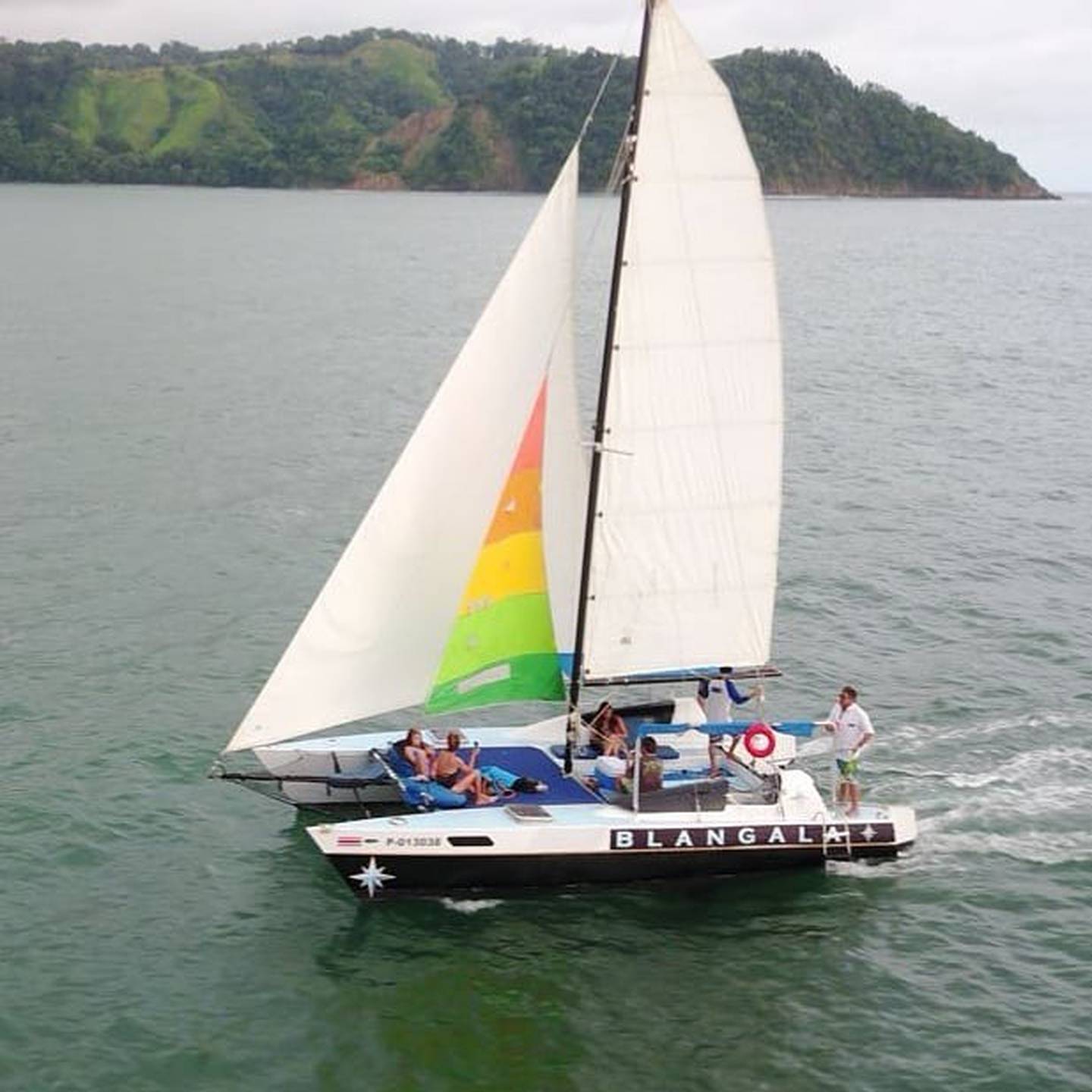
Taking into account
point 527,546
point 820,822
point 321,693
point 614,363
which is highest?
point 614,363

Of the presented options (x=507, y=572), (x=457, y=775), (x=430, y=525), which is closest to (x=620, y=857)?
(x=457, y=775)

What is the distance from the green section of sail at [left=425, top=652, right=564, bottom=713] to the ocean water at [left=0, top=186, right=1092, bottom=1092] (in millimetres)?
3316

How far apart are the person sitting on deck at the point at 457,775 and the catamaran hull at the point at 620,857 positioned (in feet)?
3.74

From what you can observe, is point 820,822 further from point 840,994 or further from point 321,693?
point 321,693

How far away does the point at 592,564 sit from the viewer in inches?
1030

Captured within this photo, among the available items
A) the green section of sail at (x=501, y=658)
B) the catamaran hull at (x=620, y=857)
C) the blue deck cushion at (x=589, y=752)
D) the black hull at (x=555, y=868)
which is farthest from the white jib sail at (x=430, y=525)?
the blue deck cushion at (x=589, y=752)

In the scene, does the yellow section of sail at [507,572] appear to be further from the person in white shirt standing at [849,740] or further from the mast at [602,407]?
the person in white shirt standing at [849,740]

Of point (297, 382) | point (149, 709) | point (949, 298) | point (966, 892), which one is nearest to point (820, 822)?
point (966, 892)

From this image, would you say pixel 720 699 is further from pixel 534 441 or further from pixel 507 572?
pixel 534 441

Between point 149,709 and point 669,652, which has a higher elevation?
point 669,652

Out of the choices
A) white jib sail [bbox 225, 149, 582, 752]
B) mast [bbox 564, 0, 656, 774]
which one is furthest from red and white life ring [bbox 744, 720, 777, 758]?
white jib sail [bbox 225, 149, 582, 752]

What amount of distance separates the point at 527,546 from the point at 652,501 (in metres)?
2.22

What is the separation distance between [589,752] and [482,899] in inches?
135

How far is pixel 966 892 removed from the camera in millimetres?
26359
